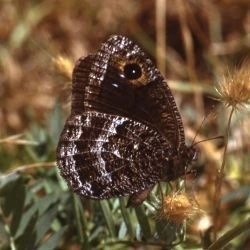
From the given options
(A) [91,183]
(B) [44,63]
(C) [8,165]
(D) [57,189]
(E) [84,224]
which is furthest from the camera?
(B) [44,63]

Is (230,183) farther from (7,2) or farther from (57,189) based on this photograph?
(7,2)

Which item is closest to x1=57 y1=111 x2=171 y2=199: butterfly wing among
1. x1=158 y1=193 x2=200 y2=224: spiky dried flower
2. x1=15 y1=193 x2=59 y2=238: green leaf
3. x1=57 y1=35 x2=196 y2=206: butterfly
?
x1=57 y1=35 x2=196 y2=206: butterfly

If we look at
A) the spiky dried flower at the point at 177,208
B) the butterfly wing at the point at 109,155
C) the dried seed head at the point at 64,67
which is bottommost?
the spiky dried flower at the point at 177,208

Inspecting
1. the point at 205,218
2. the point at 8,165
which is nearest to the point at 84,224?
the point at 205,218

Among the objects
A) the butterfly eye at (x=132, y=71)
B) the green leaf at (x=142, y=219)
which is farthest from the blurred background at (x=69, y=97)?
the butterfly eye at (x=132, y=71)

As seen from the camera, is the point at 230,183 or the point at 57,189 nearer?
the point at 57,189

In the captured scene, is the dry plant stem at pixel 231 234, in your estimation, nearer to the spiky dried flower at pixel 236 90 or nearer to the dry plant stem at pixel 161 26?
the spiky dried flower at pixel 236 90

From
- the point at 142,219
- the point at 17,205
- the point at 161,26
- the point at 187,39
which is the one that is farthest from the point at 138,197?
the point at 161,26

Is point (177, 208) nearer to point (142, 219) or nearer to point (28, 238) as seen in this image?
point (142, 219)

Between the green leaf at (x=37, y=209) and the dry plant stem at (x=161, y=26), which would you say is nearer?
the green leaf at (x=37, y=209)
